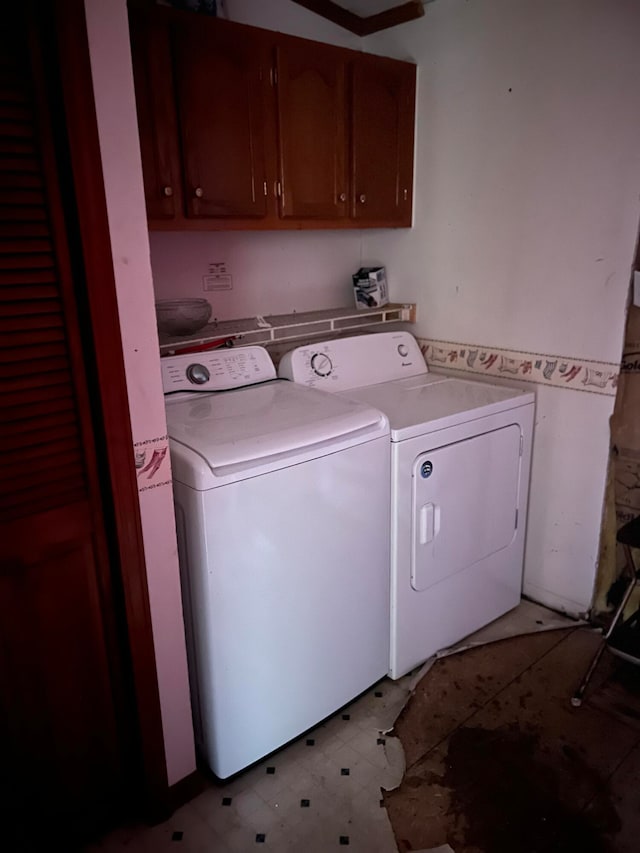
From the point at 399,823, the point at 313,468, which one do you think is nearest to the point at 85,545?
the point at 313,468

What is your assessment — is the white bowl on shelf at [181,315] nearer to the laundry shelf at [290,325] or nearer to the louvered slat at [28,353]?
the laundry shelf at [290,325]

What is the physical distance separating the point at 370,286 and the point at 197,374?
103cm

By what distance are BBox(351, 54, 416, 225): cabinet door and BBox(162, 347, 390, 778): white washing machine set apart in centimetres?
91

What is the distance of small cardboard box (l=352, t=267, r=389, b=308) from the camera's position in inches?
105

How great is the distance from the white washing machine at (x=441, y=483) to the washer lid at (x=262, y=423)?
157 millimetres

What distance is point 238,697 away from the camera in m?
1.63

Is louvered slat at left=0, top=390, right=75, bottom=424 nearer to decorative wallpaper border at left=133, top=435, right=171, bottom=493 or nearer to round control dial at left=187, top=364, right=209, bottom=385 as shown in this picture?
decorative wallpaper border at left=133, top=435, right=171, bottom=493

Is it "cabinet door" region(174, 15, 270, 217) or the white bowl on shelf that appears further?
the white bowl on shelf

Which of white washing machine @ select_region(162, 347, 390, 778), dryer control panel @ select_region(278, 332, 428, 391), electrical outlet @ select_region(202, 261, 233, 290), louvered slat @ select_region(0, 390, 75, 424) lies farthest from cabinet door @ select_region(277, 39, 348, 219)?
louvered slat @ select_region(0, 390, 75, 424)

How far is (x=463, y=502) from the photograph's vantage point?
209cm

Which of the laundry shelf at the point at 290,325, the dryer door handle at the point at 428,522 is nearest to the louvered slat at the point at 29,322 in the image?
the laundry shelf at the point at 290,325

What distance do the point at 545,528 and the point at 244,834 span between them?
5.05 ft

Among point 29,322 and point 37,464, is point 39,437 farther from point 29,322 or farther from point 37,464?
point 29,322

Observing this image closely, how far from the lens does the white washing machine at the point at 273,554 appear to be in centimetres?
151
